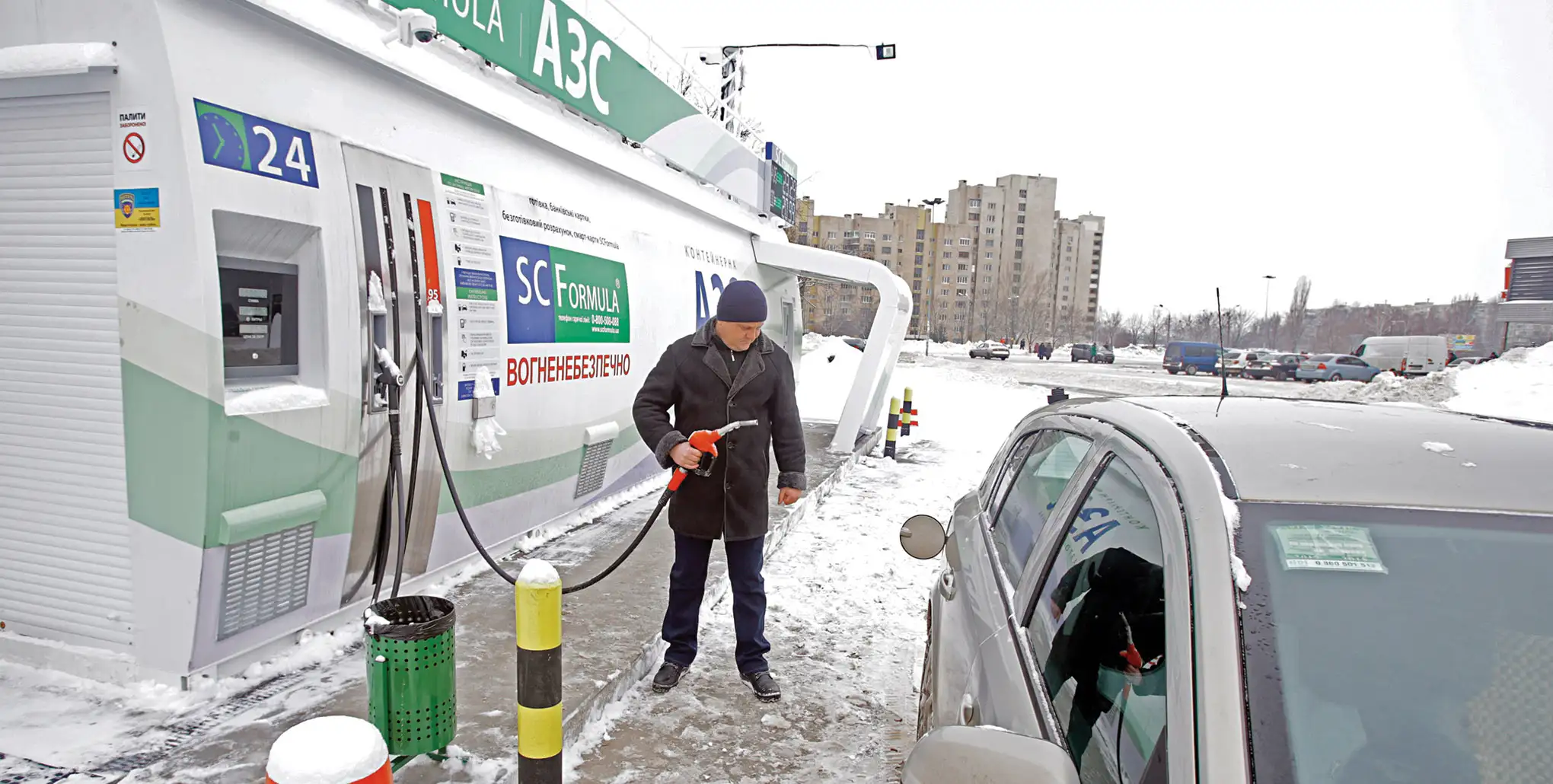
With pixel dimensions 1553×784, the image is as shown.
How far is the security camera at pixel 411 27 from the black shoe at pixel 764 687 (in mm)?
3640

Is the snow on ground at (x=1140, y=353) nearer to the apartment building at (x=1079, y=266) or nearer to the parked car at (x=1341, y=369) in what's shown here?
A: the apartment building at (x=1079, y=266)

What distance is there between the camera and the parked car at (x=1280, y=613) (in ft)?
4.36

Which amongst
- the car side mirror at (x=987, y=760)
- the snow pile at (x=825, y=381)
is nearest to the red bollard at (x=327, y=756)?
the car side mirror at (x=987, y=760)

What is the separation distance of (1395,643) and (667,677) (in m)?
3.17

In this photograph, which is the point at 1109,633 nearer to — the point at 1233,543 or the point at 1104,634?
the point at 1104,634

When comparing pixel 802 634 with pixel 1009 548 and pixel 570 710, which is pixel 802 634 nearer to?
pixel 570 710

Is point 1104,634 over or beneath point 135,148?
beneath

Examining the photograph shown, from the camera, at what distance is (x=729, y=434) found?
3852mm

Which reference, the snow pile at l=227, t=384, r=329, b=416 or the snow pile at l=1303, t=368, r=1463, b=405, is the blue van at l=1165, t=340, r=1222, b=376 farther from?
the snow pile at l=227, t=384, r=329, b=416

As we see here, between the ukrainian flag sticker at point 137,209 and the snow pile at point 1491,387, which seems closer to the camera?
the ukrainian flag sticker at point 137,209

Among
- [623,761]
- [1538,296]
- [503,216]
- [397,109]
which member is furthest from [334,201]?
[1538,296]

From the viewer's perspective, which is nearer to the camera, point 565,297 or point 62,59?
point 62,59

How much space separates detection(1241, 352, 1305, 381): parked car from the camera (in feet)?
124

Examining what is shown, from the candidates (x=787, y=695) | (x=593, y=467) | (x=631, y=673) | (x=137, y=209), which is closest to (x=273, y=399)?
(x=137, y=209)
